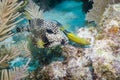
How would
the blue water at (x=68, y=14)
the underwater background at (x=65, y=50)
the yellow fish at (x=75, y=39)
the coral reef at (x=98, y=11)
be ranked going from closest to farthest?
the underwater background at (x=65, y=50)
the yellow fish at (x=75, y=39)
the coral reef at (x=98, y=11)
the blue water at (x=68, y=14)

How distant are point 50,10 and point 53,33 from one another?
12.2ft

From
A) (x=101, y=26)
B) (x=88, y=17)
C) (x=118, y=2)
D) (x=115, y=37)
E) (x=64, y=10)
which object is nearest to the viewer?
(x=115, y=37)

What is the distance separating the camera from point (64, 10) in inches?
268

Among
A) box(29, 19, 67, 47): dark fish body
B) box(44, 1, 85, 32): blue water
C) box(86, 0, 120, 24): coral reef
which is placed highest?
box(29, 19, 67, 47): dark fish body

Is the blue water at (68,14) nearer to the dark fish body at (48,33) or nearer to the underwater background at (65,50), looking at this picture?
the underwater background at (65,50)

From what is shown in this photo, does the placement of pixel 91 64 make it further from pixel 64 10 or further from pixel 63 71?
pixel 64 10

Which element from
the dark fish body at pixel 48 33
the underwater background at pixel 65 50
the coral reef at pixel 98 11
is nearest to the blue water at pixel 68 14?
the coral reef at pixel 98 11

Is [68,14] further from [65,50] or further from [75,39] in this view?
[75,39]

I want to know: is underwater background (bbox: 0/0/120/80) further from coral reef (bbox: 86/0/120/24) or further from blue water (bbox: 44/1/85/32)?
blue water (bbox: 44/1/85/32)

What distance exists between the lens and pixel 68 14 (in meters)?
6.46

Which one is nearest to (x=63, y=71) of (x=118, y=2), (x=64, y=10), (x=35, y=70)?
(x=35, y=70)

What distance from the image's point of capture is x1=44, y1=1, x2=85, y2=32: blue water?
19.2 feet

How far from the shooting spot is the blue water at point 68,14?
19.2 ft

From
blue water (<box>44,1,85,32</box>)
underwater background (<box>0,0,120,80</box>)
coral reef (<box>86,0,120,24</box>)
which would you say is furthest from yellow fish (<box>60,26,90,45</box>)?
blue water (<box>44,1,85,32</box>)
